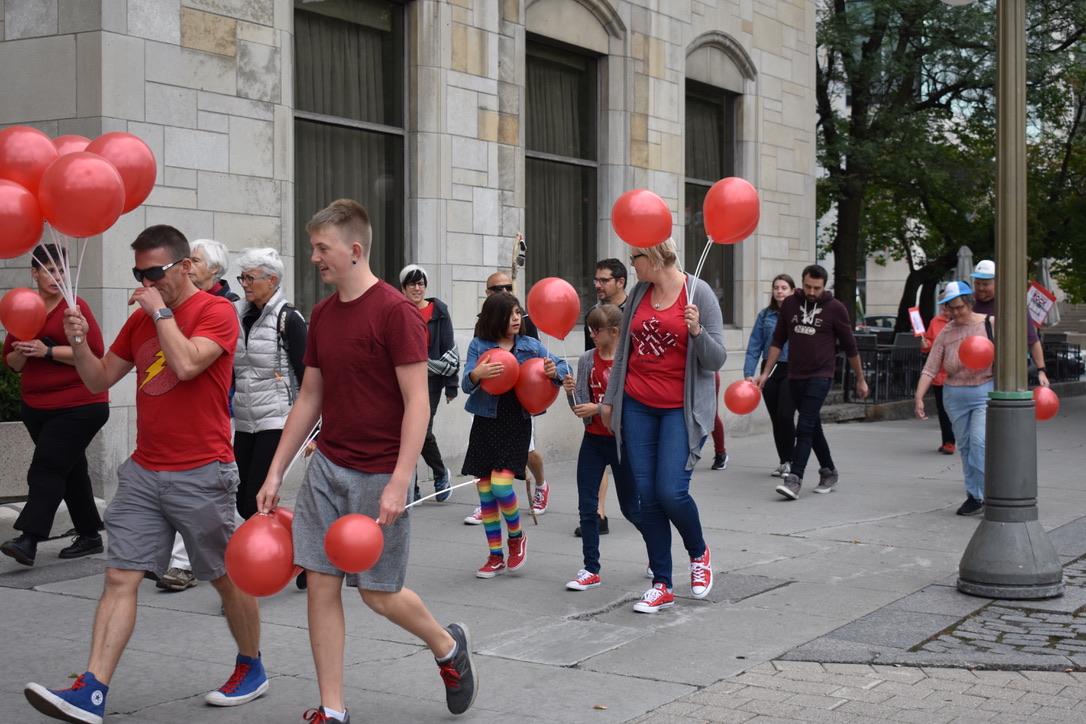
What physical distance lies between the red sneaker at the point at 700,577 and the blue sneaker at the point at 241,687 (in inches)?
101

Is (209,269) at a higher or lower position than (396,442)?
→ higher

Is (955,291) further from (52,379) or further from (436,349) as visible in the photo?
(52,379)

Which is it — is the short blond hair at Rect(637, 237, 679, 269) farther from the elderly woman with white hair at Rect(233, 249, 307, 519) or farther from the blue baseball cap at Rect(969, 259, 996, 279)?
the blue baseball cap at Rect(969, 259, 996, 279)

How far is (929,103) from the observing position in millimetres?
24547

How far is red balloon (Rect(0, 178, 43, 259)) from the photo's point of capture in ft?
15.9

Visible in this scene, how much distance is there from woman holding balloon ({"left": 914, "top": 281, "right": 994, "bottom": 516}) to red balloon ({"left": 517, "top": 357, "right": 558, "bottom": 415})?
12.4 feet

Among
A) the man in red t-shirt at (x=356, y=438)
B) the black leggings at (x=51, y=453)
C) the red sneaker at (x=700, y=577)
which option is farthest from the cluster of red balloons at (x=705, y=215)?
the black leggings at (x=51, y=453)

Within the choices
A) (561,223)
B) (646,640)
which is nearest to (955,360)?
(646,640)

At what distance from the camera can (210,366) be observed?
16.1 ft

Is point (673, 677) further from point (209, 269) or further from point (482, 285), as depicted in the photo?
point (482, 285)

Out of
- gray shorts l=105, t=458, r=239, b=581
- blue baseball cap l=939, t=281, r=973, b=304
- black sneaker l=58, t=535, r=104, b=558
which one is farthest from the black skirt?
blue baseball cap l=939, t=281, r=973, b=304

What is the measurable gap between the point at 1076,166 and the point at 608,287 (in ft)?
74.9

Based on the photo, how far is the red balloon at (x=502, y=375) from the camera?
7.11 m

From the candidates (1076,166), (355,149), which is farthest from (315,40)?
(1076,166)
